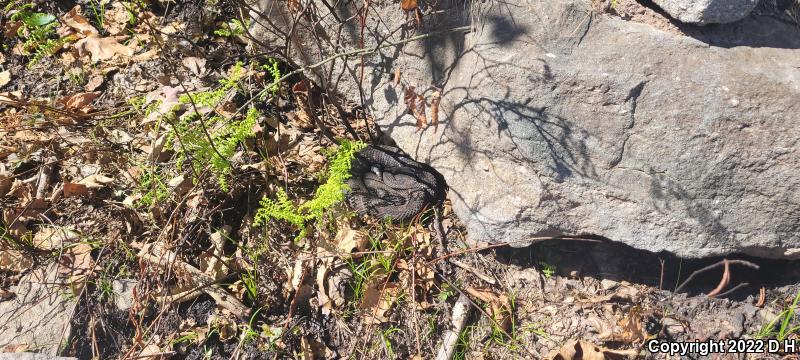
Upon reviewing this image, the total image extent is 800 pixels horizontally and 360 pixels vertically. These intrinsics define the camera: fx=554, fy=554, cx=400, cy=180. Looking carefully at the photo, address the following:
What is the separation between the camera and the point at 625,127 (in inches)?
115

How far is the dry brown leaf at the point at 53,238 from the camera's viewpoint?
12.0 ft

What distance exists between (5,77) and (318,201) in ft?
9.78

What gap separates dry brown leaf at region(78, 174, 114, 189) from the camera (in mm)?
3768

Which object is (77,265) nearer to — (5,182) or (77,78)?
(5,182)

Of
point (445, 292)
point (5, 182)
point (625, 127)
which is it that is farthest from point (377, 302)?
point (5, 182)

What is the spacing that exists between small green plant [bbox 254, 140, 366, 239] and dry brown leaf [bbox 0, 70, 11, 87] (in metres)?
2.47

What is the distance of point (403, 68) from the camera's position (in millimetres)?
3582

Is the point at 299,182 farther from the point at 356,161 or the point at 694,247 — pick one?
the point at 694,247

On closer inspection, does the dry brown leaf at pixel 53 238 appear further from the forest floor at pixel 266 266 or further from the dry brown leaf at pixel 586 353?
the dry brown leaf at pixel 586 353

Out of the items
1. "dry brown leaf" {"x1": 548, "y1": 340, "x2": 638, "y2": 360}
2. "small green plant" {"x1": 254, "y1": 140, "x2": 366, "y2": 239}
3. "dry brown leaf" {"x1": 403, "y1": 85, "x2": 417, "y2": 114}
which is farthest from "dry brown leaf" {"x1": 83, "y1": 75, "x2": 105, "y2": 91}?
"dry brown leaf" {"x1": 548, "y1": 340, "x2": 638, "y2": 360}

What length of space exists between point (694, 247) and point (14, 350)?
13.1 feet

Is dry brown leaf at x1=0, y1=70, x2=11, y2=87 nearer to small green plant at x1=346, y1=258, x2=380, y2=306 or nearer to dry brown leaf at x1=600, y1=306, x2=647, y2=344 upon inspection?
small green plant at x1=346, y1=258, x2=380, y2=306

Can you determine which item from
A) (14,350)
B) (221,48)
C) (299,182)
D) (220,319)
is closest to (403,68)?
(299,182)

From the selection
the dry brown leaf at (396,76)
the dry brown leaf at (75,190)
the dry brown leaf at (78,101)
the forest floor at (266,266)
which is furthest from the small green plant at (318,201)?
the dry brown leaf at (78,101)
